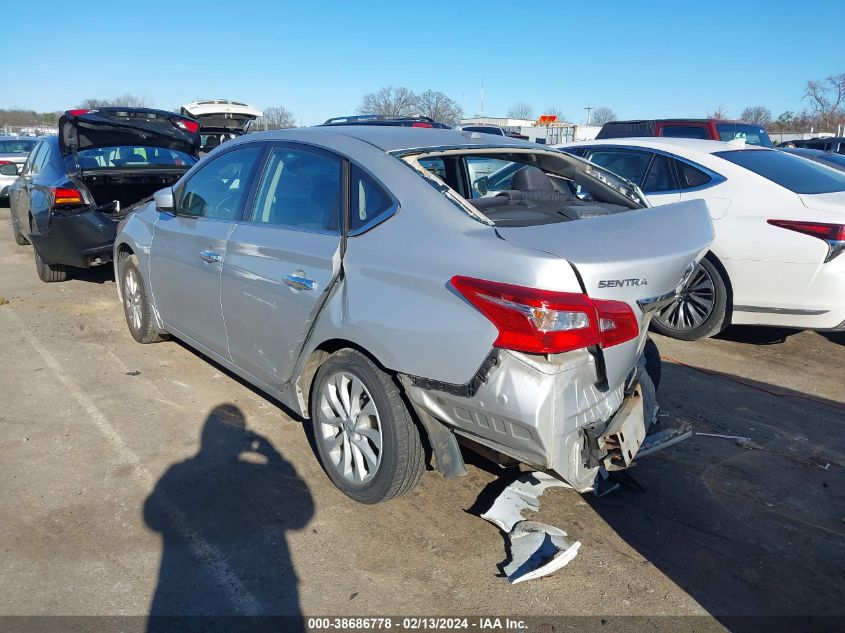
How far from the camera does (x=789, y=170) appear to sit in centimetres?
586

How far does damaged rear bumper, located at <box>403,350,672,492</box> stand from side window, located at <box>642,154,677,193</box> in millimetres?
3923

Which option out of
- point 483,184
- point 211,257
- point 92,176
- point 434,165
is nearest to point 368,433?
point 434,165

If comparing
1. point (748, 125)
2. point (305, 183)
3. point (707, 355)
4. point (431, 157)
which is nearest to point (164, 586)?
point (305, 183)

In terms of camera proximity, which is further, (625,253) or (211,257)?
(211,257)

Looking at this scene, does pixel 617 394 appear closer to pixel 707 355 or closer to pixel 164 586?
pixel 164 586

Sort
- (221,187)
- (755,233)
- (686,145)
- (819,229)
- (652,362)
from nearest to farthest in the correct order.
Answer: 1. (652,362)
2. (221,187)
3. (819,229)
4. (755,233)
5. (686,145)

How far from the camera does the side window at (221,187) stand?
4031 millimetres

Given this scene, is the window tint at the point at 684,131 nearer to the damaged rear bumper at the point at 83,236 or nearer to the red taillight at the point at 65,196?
the damaged rear bumper at the point at 83,236

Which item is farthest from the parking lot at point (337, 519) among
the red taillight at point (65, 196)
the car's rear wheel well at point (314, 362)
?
the red taillight at point (65, 196)

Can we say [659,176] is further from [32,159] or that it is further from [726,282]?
[32,159]

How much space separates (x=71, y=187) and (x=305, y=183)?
173 inches

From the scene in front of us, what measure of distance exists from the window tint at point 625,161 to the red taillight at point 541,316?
4.20m

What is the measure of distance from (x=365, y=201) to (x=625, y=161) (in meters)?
4.24

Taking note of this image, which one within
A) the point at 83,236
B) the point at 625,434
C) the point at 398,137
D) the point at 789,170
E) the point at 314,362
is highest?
the point at 398,137
